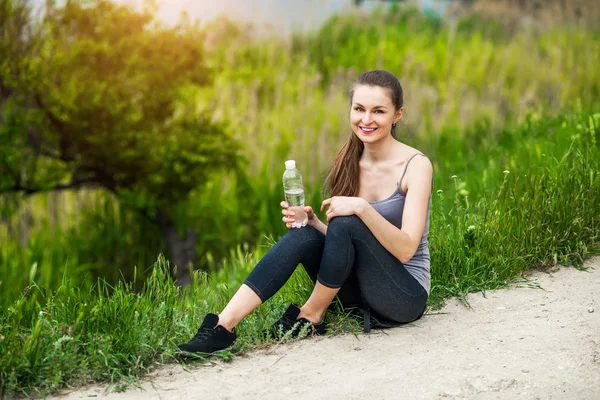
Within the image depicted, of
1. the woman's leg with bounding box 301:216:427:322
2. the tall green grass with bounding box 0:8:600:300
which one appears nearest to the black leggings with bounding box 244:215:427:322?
the woman's leg with bounding box 301:216:427:322

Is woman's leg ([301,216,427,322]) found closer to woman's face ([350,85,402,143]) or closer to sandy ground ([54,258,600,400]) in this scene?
sandy ground ([54,258,600,400])

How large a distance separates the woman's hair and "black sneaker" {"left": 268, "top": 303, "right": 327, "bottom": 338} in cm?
64

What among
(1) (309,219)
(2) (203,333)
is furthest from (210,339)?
(1) (309,219)

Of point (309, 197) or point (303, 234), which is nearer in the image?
point (303, 234)

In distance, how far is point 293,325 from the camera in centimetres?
376

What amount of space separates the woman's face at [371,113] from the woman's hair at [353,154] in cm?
3

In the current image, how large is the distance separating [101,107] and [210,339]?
12.9 feet

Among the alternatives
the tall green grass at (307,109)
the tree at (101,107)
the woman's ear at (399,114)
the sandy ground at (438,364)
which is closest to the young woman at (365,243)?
the woman's ear at (399,114)

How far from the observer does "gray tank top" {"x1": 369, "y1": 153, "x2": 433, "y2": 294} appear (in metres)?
3.68

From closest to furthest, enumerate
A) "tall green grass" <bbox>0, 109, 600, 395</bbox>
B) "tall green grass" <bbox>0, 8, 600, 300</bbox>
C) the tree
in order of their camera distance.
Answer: "tall green grass" <bbox>0, 109, 600, 395</bbox> → the tree → "tall green grass" <bbox>0, 8, 600, 300</bbox>

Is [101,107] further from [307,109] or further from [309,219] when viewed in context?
[309,219]

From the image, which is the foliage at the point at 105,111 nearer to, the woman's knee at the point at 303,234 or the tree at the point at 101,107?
the tree at the point at 101,107

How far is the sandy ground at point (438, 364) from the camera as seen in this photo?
3191mm

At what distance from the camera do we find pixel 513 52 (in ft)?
36.6
